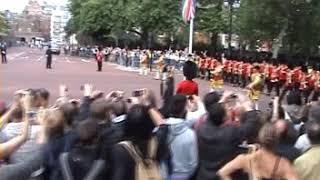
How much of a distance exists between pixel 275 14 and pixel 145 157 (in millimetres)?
37637

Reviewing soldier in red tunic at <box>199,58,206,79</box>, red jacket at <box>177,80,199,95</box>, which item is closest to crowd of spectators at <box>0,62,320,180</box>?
red jacket at <box>177,80,199,95</box>

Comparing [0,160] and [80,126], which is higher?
[80,126]

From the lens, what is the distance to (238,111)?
23.7 ft

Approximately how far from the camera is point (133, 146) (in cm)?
494

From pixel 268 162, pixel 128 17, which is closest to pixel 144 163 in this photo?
pixel 268 162

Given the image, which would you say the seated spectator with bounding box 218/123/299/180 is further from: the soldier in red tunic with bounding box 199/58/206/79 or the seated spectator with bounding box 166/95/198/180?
the soldier in red tunic with bounding box 199/58/206/79

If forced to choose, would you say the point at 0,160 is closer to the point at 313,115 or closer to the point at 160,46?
the point at 313,115

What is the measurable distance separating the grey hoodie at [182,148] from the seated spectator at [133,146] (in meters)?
0.93

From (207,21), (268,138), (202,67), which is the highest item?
(207,21)

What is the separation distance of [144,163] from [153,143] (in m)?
0.18

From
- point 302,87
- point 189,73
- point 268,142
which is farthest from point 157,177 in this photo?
point 302,87

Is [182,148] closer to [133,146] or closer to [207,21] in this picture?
[133,146]

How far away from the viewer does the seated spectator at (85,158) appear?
195 inches

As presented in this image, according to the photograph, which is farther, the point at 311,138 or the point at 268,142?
the point at 311,138
